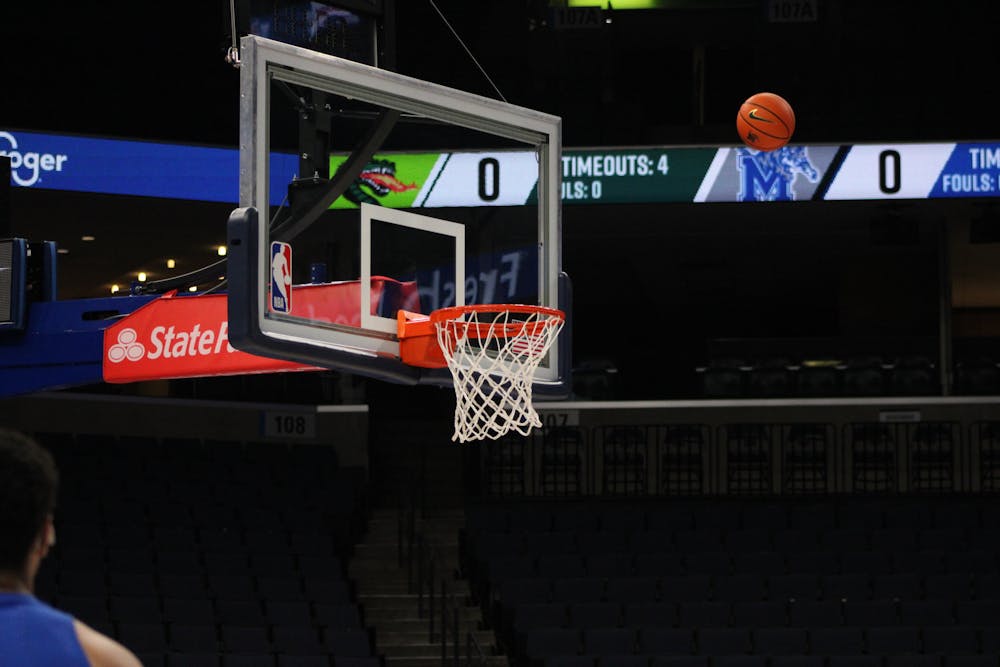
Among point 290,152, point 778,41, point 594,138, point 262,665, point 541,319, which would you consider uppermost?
point 778,41

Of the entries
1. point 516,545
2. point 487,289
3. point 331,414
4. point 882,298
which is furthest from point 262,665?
point 882,298

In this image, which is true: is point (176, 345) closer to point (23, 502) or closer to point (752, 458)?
point (23, 502)

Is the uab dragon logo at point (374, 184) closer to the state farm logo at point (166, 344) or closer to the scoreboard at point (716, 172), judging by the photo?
the state farm logo at point (166, 344)

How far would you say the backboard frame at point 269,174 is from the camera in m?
5.19

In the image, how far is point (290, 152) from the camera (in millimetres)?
5871

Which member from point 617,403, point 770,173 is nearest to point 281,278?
point 770,173

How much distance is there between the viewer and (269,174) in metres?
5.33

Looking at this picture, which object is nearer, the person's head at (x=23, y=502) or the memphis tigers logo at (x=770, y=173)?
the person's head at (x=23, y=502)

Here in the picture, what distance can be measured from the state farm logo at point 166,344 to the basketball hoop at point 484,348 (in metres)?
1.04

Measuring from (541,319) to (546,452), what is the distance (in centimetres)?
1119

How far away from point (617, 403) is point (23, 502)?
1513 cm

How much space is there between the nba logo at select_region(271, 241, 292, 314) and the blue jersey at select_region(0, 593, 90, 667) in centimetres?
332

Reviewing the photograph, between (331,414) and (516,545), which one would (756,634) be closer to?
(516,545)

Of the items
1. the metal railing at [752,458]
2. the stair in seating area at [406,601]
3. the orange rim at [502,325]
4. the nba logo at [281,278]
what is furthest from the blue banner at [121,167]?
the nba logo at [281,278]
